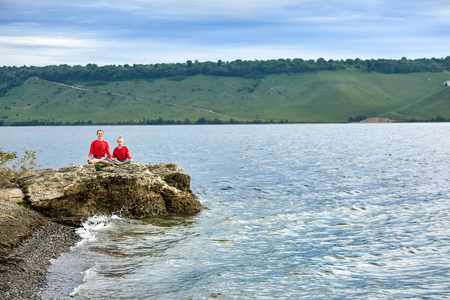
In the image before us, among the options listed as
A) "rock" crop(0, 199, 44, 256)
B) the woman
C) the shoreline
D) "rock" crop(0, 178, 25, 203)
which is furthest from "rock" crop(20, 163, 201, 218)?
"rock" crop(0, 199, 44, 256)

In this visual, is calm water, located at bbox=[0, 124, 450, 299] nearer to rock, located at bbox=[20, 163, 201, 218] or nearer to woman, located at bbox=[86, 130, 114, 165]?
rock, located at bbox=[20, 163, 201, 218]

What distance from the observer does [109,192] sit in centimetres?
Result: 2083

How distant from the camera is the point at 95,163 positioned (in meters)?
22.6

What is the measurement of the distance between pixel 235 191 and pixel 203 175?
1024 centimetres

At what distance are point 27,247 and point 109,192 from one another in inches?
277

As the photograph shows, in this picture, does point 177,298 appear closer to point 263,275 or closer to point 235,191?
point 263,275

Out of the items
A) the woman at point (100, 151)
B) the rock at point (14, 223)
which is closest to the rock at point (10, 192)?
the rock at point (14, 223)

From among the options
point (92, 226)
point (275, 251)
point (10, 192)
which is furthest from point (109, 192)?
point (275, 251)

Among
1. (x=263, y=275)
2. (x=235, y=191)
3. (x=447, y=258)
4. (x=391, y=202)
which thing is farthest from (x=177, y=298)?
(x=235, y=191)

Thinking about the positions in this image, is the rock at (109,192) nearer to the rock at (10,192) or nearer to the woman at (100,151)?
the rock at (10,192)

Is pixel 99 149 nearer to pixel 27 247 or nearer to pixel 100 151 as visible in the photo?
pixel 100 151

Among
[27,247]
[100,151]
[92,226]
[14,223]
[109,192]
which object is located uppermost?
[100,151]

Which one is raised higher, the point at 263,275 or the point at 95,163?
the point at 95,163

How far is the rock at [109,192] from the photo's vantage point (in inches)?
760
